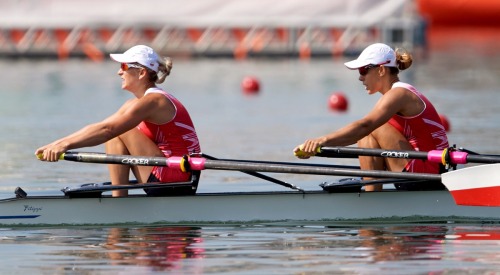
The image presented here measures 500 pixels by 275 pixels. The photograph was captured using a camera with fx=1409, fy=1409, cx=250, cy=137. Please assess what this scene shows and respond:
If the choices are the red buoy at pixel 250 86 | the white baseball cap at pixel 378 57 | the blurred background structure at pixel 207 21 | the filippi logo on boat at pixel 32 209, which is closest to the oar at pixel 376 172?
the filippi logo on boat at pixel 32 209

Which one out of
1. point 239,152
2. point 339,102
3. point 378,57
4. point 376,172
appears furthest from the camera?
point 339,102

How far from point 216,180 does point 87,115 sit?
31.8 feet

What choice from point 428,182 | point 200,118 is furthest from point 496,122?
point 428,182

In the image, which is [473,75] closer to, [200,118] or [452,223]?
[200,118]

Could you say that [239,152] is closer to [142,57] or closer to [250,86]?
[142,57]

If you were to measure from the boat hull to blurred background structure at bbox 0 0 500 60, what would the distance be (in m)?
28.2

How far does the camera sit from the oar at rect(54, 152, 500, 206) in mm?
11195

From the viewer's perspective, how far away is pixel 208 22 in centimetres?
4044

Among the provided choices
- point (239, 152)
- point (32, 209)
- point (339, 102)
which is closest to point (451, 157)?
point (32, 209)

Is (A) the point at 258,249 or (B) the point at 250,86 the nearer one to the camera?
(A) the point at 258,249

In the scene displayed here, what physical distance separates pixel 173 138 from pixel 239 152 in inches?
244

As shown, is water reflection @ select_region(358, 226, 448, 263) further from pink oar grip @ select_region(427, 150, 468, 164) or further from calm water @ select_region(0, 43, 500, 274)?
pink oar grip @ select_region(427, 150, 468, 164)

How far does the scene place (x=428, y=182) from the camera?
1173 cm

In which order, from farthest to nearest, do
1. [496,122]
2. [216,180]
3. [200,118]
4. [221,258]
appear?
[200,118] < [496,122] < [216,180] < [221,258]
